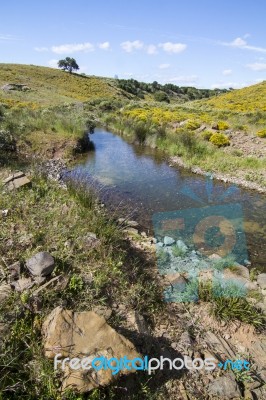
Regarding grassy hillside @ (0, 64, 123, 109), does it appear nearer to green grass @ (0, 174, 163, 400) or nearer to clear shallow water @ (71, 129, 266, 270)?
clear shallow water @ (71, 129, 266, 270)

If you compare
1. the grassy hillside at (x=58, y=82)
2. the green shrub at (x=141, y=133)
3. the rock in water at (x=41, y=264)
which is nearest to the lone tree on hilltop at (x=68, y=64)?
the grassy hillside at (x=58, y=82)

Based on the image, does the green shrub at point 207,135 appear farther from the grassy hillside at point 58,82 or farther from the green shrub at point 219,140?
the grassy hillside at point 58,82

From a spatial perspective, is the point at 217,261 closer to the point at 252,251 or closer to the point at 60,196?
the point at 252,251

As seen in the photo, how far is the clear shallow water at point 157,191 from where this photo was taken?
740 centimetres

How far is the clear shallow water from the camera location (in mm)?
7396

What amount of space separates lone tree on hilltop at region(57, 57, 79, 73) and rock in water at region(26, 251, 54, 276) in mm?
73497

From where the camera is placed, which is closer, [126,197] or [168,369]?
[168,369]

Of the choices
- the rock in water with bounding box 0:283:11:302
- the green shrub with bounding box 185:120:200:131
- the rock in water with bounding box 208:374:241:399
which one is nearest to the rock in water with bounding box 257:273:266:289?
the rock in water with bounding box 208:374:241:399

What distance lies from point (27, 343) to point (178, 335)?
5.71 feet

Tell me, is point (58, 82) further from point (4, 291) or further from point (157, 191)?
point (4, 291)

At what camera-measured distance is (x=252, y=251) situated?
6.32 metres

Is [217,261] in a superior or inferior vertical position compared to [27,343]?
inferior

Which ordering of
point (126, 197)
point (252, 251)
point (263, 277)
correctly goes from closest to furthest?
point (263, 277), point (252, 251), point (126, 197)

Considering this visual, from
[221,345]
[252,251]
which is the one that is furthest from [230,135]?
[221,345]
